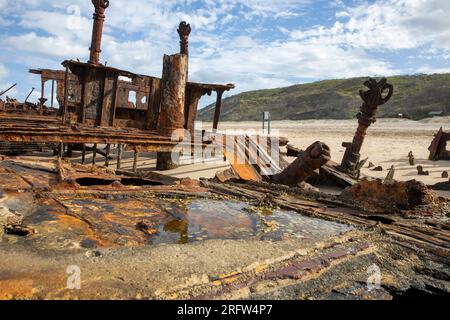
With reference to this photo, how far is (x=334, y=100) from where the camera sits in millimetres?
50750

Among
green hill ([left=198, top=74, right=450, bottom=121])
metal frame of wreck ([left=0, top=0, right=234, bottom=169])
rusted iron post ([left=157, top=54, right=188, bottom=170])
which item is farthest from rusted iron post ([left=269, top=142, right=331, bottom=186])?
green hill ([left=198, top=74, right=450, bottom=121])

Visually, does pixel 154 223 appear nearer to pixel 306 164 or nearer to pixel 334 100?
pixel 306 164

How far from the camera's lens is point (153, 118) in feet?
37.1

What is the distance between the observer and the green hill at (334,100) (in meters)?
40.1

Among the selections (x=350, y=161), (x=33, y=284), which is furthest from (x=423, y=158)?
(x=33, y=284)

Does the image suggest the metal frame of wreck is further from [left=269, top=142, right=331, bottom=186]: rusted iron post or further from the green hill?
the green hill

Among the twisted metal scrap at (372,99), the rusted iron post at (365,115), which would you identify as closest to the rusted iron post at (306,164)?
the rusted iron post at (365,115)

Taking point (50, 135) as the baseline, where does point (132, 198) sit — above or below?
below

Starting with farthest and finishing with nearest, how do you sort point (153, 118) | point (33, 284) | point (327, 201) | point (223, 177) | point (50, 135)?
point (153, 118), point (223, 177), point (50, 135), point (327, 201), point (33, 284)

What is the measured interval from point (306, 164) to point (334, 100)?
155ft

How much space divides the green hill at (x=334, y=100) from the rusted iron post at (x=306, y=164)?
3085cm

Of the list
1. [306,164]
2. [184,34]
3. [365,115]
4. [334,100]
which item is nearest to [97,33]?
[184,34]

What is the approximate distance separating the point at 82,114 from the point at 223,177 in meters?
5.85
